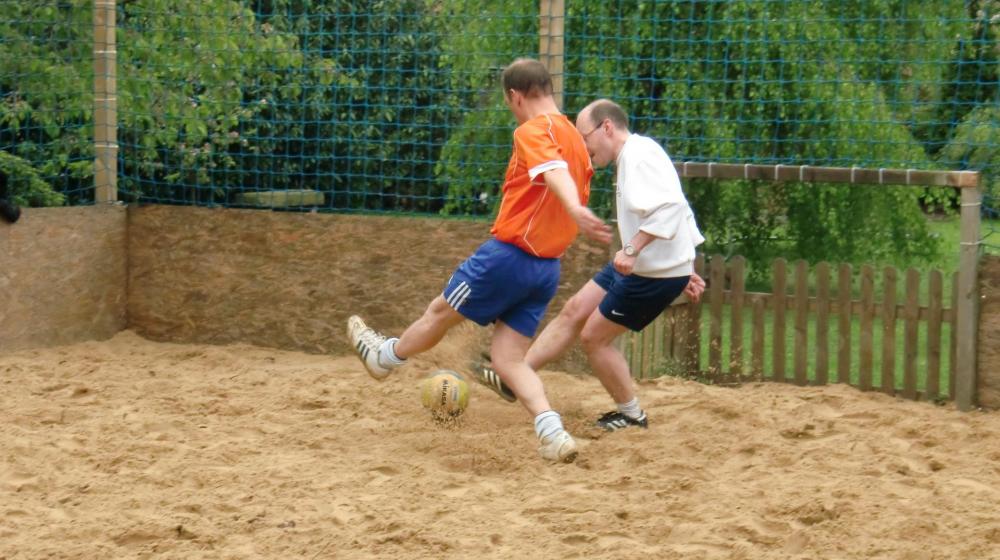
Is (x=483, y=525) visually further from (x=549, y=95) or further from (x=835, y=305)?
(x=835, y=305)

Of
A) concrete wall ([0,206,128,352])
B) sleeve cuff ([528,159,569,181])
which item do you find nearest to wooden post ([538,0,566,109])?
sleeve cuff ([528,159,569,181])

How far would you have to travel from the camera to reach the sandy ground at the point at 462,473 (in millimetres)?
4516

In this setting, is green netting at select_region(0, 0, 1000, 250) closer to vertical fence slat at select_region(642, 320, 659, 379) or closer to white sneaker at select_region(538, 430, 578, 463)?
vertical fence slat at select_region(642, 320, 659, 379)

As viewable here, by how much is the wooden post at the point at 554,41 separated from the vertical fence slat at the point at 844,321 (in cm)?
202

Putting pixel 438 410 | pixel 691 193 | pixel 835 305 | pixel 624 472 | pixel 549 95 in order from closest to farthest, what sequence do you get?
1. pixel 624 472
2. pixel 549 95
3. pixel 438 410
4. pixel 835 305
5. pixel 691 193

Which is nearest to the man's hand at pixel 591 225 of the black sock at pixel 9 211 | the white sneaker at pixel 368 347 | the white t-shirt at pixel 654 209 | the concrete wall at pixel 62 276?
the white t-shirt at pixel 654 209

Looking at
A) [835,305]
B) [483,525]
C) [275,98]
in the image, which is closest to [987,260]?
[835,305]

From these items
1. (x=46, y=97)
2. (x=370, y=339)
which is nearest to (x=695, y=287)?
(x=370, y=339)

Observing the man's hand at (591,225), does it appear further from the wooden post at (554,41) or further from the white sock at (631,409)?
the wooden post at (554,41)

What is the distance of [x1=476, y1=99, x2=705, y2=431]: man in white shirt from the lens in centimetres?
569

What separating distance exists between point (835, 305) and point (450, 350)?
2.36 metres

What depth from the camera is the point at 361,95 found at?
29.5 feet

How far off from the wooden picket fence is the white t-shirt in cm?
189

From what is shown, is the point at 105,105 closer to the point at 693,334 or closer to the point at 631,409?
the point at 693,334
